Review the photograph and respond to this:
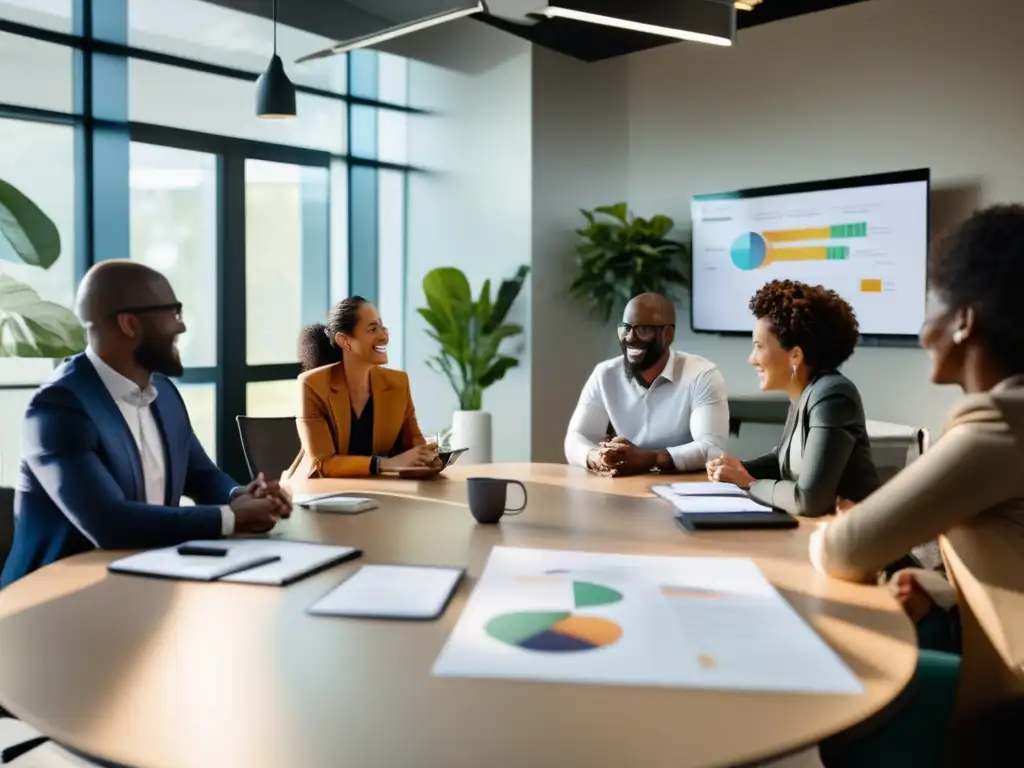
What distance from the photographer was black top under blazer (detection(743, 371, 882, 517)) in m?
A: 2.36

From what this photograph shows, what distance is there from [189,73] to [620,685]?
5597 mm

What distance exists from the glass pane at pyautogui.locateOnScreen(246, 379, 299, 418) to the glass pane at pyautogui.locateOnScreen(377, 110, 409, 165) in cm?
190

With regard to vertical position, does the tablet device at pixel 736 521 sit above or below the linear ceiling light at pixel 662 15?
below

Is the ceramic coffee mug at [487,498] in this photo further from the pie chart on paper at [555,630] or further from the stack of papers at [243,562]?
the pie chart on paper at [555,630]

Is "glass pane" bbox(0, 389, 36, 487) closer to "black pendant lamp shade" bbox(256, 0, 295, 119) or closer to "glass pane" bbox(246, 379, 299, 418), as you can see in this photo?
"glass pane" bbox(246, 379, 299, 418)

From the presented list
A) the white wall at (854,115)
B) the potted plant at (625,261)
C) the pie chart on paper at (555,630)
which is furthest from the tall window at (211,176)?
the pie chart on paper at (555,630)

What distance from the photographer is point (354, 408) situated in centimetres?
331

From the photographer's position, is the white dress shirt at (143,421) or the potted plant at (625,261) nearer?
the white dress shirt at (143,421)

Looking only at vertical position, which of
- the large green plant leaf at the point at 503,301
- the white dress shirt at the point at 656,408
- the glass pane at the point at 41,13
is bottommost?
the white dress shirt at the point at 656,408

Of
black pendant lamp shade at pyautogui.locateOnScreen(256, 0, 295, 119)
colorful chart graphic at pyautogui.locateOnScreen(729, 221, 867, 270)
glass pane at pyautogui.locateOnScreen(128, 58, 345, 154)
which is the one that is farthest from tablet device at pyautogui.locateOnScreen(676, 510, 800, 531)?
glass pane at pyautogui.locateOnScreen(128, 58, 345, 154)

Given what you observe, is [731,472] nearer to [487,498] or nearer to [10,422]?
[487,498]

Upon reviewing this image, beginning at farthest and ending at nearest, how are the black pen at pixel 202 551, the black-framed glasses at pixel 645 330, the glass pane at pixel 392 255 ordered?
the glass pane at pixel 392 255
the black-framed glasses at pixel 645 330
the black pen at pixel 202 551

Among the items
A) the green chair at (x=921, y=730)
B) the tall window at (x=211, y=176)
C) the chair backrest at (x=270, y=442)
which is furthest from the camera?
the tall window at (x=211, y=176)

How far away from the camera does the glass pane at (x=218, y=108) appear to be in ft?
18.5
